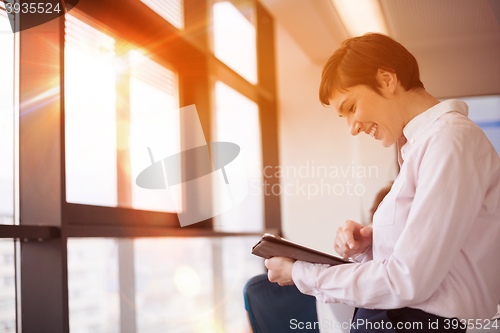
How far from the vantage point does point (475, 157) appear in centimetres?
89

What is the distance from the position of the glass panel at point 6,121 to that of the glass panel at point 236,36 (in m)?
1.97

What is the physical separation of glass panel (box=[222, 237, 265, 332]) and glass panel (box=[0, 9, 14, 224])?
75.8 inches

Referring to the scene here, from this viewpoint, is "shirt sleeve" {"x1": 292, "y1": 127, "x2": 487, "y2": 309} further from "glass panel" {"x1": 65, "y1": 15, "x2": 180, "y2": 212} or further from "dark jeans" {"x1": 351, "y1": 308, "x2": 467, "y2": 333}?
"glass panel" {"x1": 65, "y1": 15, "x2": 180, "y2": 212}

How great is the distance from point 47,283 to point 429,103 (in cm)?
142

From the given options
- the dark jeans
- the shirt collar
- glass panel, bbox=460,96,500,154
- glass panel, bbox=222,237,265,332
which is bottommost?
glass panel, bbox=222,237,265,332

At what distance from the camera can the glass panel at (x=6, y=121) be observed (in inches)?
61.8

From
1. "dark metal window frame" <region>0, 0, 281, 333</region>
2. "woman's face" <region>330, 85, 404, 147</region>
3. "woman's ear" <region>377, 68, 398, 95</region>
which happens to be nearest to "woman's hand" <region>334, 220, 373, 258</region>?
"woman's face" <region>330, 85, 404, 147</region>

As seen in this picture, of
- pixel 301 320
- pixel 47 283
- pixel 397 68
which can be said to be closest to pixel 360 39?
pixel 397 68

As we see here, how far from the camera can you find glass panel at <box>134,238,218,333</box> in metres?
2.39

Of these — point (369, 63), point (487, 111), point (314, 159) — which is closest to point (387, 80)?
point (369, 63)

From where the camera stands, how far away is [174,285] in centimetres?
266

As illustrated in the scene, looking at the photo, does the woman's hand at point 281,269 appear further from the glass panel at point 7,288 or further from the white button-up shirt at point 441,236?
the glass panel at point 7,288

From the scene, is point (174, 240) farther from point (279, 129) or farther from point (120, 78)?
point (279, 129)

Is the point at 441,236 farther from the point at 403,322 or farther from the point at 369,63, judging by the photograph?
the point at 369,63
